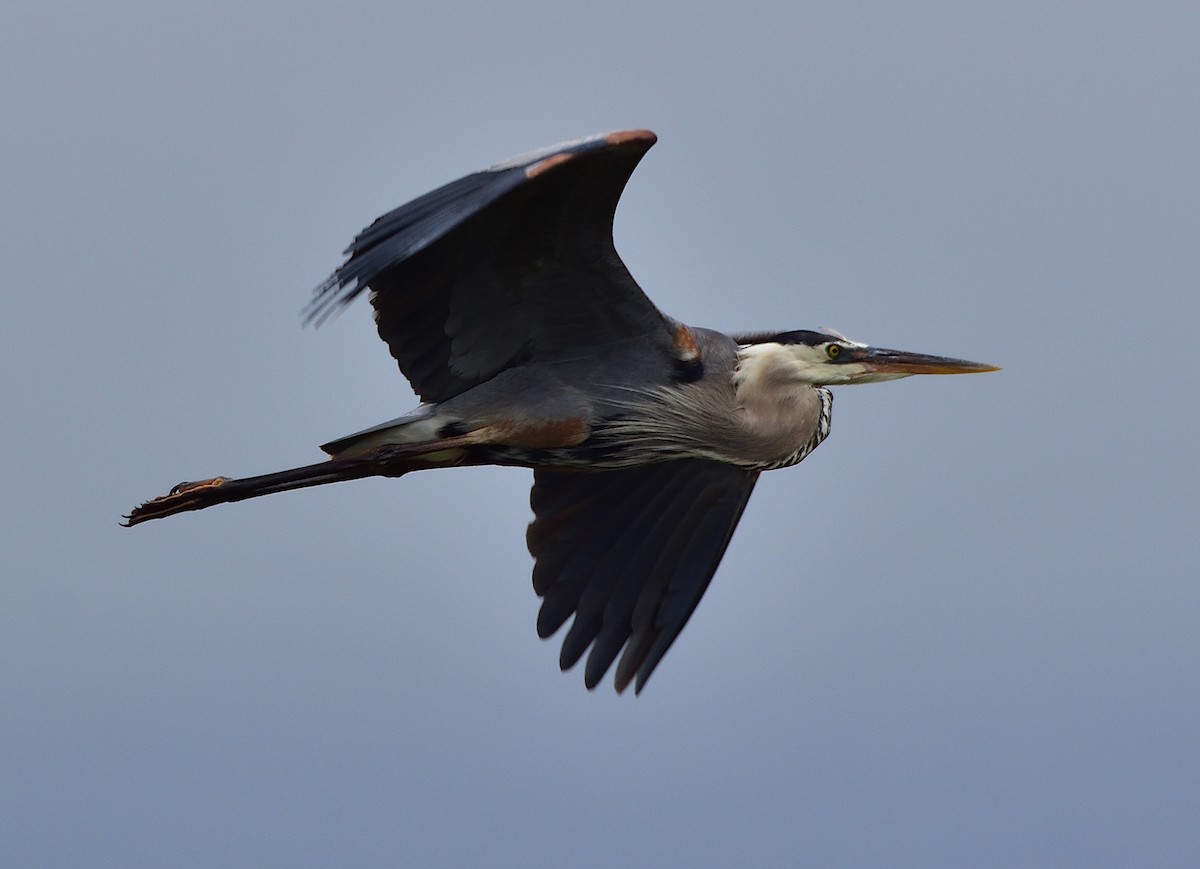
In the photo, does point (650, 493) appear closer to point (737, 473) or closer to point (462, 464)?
point (737, 473)

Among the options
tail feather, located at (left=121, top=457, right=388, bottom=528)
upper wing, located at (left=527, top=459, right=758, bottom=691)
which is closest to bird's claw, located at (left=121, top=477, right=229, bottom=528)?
tail feather, located at (left=121, top=457, right=388, bottom=528)

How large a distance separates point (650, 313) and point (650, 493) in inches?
63.1

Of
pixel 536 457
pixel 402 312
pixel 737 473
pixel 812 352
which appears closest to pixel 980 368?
pixel 812 352

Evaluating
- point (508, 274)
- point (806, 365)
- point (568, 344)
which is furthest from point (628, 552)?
point (508, 274)

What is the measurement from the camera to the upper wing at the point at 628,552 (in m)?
8.59

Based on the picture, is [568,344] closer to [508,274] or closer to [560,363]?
[560,363]

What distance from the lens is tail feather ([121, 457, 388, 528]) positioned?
7504 millimetres

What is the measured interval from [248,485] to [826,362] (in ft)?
7.92

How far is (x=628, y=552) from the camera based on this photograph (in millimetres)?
8703

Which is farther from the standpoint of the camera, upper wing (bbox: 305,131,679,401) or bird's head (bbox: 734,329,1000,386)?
bird's head (bbox: 734,329,1000,386)

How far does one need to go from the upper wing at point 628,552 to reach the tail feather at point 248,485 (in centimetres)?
120

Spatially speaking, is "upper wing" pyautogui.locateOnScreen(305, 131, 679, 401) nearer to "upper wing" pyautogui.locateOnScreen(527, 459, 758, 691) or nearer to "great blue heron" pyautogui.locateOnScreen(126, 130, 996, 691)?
"great blue heron" pyautogui.locateOnScreen(126, 130, 996, 691)

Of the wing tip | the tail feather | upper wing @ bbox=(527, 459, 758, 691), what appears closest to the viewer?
the wing tip

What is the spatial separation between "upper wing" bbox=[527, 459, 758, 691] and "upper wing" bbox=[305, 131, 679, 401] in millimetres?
1260
